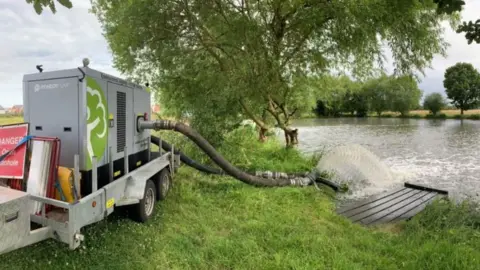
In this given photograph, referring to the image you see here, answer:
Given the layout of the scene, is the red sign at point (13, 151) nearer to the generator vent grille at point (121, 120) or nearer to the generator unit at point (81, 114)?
the generator unit at point (81, 114)

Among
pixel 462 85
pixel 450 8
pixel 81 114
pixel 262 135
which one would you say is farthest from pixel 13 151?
pixel 462 85

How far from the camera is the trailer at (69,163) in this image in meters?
2.75

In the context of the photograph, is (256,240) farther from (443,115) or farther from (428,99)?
(428,99)

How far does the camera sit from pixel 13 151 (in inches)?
122

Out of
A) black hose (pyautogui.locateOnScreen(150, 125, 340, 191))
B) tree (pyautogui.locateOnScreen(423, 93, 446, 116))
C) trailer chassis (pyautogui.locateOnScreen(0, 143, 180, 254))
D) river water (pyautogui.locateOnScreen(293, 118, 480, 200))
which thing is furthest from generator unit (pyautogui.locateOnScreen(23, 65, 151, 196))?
tree (pyautogui.locateOnScreen(423, 93, 446, 116))

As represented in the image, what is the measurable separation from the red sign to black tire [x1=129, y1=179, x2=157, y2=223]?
1445mm

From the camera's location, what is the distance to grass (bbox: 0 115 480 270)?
3.20 meters

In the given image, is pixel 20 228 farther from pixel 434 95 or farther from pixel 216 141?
pixel 434 95

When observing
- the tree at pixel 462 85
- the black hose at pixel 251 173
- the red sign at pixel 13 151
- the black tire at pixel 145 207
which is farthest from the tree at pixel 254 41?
the tree at pixel 462 85

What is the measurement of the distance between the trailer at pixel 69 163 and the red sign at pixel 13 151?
0.02 meters

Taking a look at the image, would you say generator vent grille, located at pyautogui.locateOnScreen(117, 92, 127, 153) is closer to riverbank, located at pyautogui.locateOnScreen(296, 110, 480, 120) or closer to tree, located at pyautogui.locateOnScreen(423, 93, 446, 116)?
riverbank, located at pyautogui.locateOnScreen(296, 110, 480, 120)

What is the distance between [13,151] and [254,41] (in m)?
5.89

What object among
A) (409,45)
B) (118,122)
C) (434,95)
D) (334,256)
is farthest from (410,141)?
(434,95)

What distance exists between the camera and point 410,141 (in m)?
16.5
